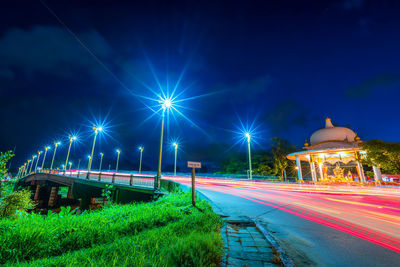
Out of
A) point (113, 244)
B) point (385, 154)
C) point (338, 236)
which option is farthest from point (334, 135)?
point (113, 244)

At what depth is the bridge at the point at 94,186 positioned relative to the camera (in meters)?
18.1

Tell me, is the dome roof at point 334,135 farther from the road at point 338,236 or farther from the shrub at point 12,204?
the shrub at point 12,204

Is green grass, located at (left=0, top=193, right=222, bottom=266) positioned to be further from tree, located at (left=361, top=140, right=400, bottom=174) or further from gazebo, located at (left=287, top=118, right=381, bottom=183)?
gazebo, located at (left=287, top=118, right=381, bottom=183)

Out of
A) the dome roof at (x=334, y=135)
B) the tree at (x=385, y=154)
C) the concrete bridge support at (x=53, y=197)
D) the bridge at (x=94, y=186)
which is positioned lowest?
the concrete bridge support at (x=53, y=197)

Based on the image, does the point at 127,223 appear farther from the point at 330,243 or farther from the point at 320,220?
the point at 320,220

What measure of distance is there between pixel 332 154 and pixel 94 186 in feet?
138

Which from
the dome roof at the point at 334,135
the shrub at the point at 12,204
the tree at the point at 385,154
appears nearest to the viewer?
the shrub at the point at 12,204

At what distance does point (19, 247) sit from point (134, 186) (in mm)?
15130

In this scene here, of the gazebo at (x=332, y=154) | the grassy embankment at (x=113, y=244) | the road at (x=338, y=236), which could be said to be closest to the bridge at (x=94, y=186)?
the grassy embankment at (x=113, y=244)

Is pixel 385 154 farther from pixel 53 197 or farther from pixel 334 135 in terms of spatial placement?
pixel 53 197

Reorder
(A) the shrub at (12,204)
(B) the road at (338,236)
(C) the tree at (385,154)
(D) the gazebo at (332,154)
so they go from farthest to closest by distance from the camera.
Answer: (D) the gazebo at (332,154)
(C) the tree at (385,154)
(A) the shrub at (12,204)
(B) the road at (338,236)

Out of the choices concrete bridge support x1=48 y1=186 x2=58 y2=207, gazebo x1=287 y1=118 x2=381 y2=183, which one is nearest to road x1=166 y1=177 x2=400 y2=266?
gazebo x1=287 y1=118 x2=381 y2=183

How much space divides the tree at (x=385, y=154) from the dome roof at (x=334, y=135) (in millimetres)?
15059

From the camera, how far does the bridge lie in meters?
18.1
